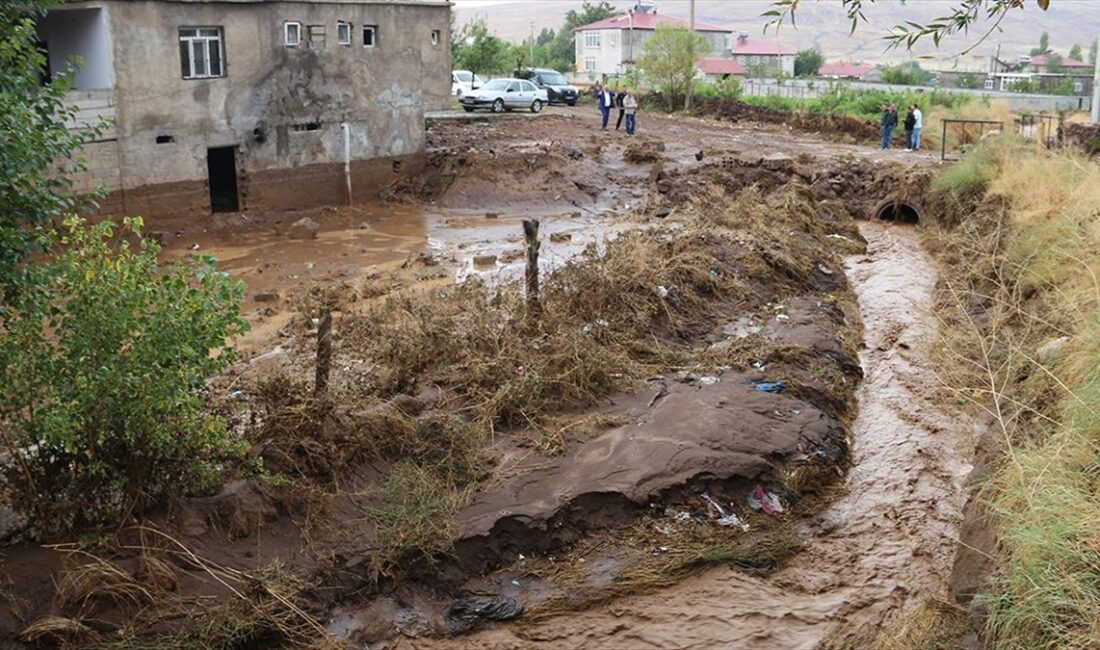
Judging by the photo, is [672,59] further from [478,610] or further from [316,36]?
[478,610]

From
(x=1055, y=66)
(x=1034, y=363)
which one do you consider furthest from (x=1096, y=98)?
(x=1055, y=66)

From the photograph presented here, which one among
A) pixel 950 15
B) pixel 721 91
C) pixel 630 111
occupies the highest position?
pixel 721 91

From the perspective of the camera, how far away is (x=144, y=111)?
20266 mm

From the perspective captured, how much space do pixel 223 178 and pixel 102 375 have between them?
17388mm

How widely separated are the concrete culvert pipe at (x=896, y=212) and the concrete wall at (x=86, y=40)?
16.5 m

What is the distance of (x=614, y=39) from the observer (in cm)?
6794

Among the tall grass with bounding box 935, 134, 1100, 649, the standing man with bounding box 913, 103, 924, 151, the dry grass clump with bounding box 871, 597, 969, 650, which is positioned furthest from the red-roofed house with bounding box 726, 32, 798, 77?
the dry grass clump with bounding box 871, 597, 969, 650

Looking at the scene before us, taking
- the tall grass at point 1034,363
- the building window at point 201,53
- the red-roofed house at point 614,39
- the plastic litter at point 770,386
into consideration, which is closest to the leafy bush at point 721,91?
the tall grass at point 1034,363

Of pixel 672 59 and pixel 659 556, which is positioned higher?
pixel 672 59

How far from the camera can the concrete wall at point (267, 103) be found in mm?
20188

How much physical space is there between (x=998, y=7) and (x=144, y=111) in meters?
19.0

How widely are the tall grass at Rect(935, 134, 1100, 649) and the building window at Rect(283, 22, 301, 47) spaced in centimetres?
1409

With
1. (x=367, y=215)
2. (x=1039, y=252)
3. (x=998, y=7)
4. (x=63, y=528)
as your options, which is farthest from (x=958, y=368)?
(x=367, y=215)

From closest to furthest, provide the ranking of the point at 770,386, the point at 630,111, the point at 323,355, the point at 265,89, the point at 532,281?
the point at 323,355 < the point at 770,386 < the point at 532,281 < the point at 265,89 < the point at 630,111
